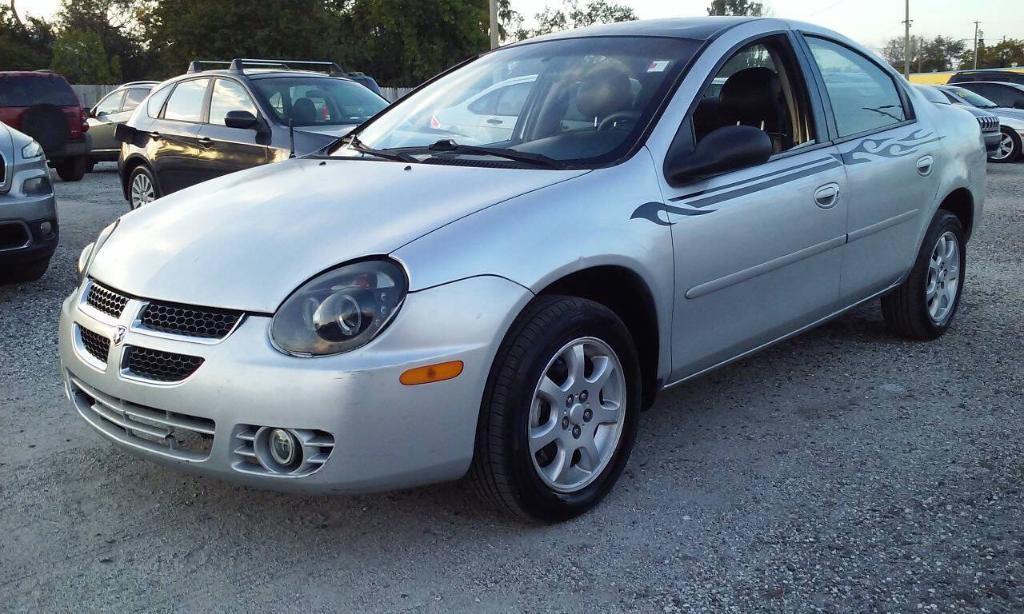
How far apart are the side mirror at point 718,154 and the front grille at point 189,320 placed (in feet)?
5.07

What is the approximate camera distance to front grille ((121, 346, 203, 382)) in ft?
9.16

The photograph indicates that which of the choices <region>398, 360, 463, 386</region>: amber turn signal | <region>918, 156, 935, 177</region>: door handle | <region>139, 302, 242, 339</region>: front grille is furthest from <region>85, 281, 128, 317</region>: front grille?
<region>918, 156, 935, 177</region>: door handle

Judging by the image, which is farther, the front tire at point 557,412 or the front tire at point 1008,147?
the front tire at point 1008,147

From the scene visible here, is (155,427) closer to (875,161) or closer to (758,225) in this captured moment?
(758,225)

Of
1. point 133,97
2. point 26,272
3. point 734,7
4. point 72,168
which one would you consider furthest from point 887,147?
point 734,7

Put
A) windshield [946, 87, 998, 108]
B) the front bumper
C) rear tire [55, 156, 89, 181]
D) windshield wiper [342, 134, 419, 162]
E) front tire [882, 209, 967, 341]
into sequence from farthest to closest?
windshield [946, 87, 998, 108], rear tire [55, 156, 89, 181], front tire [882, 209, 967, 341], windshield wiper [342, 134, 419, 162], the front bumper

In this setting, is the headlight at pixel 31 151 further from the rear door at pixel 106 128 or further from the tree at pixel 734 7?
the tree at pixel 734 7

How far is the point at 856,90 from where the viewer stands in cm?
454

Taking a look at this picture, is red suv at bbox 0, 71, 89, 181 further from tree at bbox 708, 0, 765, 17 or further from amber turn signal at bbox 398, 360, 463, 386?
tree at bbox 708, 0, 765, 17

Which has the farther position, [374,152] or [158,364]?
[374,152]

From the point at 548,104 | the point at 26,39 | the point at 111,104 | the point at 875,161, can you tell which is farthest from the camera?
the point at 26,39

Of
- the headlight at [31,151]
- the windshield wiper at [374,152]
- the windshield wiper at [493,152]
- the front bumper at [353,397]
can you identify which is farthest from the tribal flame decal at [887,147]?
the headlight at [31,151]

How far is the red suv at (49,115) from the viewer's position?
15.2 metres

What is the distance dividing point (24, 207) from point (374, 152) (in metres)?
3.40
